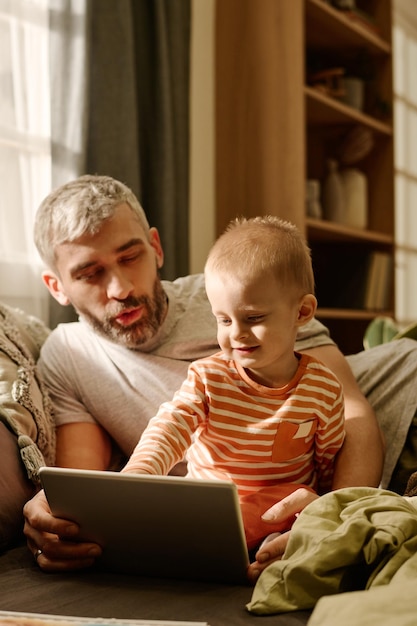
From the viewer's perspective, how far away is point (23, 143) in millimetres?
2215

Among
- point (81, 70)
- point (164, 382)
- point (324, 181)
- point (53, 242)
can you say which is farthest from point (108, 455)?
point (324, 181)

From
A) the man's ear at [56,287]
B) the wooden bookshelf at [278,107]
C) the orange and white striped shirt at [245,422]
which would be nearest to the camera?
the orange and white striped shirt at [245,422]

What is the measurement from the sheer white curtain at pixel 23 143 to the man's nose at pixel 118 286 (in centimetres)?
77

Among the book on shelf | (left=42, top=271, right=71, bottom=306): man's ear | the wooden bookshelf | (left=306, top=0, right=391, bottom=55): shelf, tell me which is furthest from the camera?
(left=306, top=0, right=391, bottom=55): shelf

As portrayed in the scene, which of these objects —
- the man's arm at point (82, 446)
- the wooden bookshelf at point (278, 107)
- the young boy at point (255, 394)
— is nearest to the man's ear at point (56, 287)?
the man's arm at point (82, 446)

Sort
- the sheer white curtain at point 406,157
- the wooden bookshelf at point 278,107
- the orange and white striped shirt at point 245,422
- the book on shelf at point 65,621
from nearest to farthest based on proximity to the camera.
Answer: the book on shelf at point 65,621 → the orange and white striped shirt at point 245,422 → the wooden bookshelf at point 278,107 → the sheer white curtain at point 406,157

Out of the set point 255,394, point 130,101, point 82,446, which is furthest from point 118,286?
point 130,101

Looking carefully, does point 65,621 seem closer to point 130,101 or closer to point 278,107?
point 130,101

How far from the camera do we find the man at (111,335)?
1494 mm

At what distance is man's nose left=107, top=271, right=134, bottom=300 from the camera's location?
4.87 feet

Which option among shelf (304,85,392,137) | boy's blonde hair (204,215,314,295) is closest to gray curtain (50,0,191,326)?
shelf (304,85,392,137)

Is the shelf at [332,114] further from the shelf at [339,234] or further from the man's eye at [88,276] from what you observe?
the man's eye at [88,276]

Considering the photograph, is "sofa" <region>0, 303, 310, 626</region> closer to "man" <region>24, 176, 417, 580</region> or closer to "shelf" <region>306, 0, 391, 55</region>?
"man" <region>24, 176, 417, 580</region>

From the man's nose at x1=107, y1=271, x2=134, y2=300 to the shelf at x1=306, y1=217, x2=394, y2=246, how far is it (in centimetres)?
159
